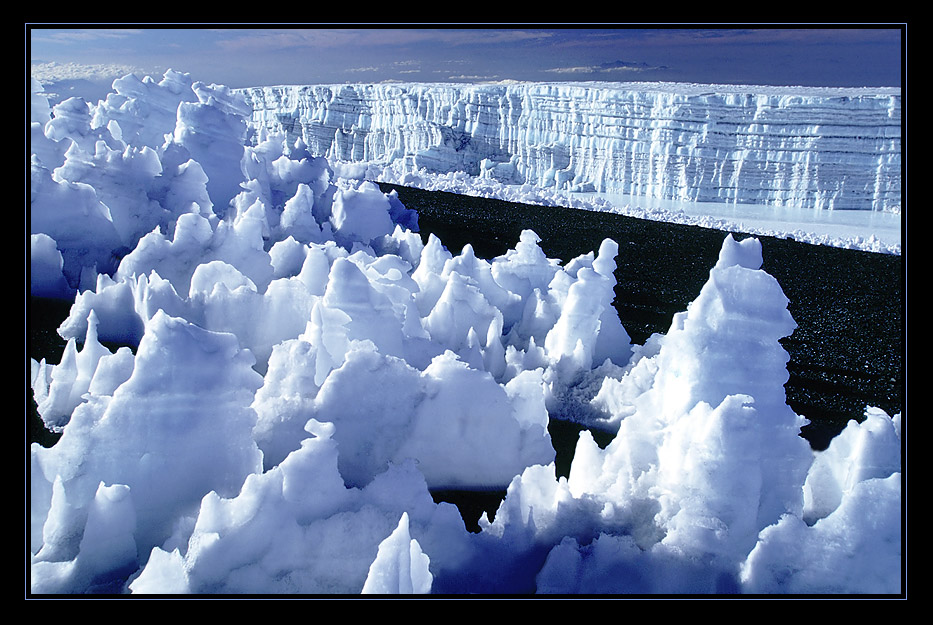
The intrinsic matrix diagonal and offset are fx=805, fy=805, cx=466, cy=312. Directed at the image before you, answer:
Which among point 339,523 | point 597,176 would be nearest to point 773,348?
point 339,523

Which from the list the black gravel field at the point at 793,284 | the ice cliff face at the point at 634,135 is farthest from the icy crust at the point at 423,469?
the ice cliff face at the point at 634,135

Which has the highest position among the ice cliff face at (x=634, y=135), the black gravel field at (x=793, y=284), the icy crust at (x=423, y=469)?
the ice cliff face at (x=634, y=135)

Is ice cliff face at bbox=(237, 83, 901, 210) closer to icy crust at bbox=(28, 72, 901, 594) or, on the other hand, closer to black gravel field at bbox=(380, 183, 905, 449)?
black gravel field at bbox=(380, 183, 905, 449)

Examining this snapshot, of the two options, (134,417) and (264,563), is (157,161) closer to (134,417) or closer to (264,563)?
(134,417)

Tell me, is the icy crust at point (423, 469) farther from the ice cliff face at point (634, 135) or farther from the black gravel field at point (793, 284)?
the ice cliff face at point (634, 135)

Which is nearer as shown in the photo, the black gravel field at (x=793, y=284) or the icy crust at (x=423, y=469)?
the icy crust at (x=423, y=469)
